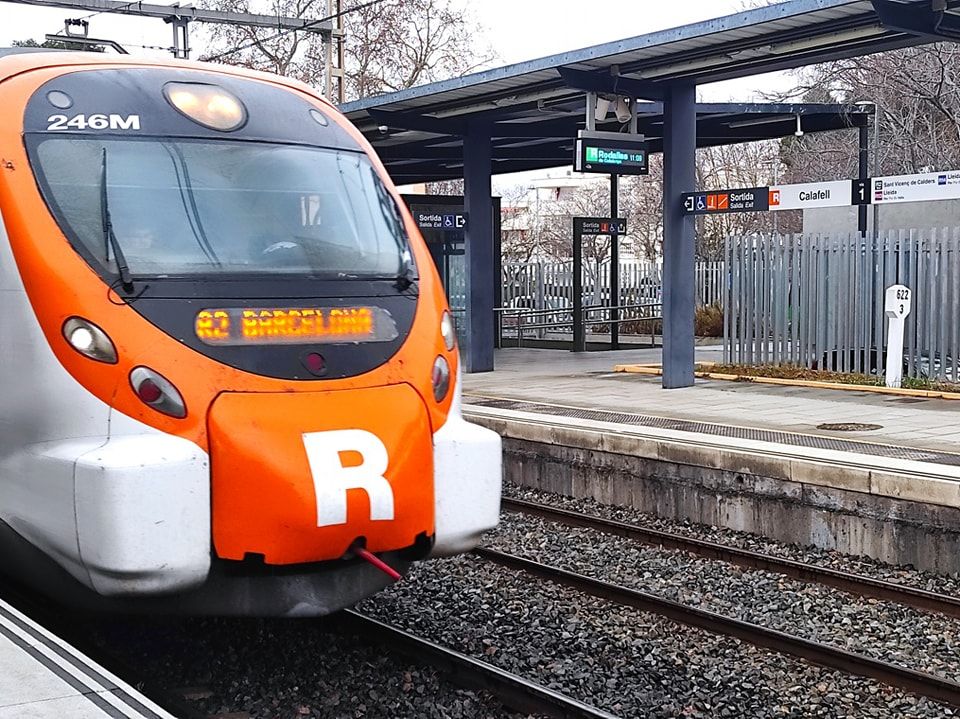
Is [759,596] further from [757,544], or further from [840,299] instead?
[840,299]

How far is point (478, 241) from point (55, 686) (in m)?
13.7

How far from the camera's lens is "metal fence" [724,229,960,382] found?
1386cm

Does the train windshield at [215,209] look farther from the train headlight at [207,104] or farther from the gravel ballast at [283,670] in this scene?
the gravel ballast at [283,670]

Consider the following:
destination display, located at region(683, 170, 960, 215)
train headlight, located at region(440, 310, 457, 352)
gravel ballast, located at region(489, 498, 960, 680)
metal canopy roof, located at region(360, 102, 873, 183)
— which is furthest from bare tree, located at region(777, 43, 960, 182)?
train headlight, located at region(440, 310, 457, 352)

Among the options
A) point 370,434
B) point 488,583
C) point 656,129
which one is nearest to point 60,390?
point 370,434

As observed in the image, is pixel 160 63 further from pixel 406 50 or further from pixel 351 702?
pixel 406 50

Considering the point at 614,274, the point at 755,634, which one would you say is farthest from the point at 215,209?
the point at 614,274

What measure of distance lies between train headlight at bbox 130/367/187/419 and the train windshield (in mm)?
474

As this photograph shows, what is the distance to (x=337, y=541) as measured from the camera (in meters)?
4.60

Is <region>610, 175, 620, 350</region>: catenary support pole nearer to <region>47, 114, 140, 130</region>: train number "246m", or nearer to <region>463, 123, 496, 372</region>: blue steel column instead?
<region>463, 123, 496, 372</region>: blue steel column

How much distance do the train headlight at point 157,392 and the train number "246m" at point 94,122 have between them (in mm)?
1218

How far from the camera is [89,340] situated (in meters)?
4.66

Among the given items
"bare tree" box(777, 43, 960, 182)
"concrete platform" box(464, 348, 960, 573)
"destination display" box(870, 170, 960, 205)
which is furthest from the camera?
"bare tree" box(777, 43, 960, 182)

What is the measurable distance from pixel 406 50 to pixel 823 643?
1469 inches
